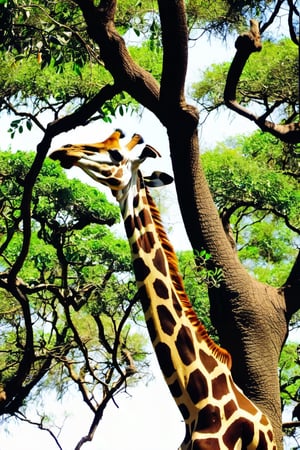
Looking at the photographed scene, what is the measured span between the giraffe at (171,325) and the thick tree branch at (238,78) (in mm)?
1059

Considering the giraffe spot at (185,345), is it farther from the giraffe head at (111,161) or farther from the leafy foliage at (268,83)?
the leafy foliage at (268,83)

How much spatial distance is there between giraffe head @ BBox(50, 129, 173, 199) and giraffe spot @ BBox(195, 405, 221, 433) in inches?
61.6

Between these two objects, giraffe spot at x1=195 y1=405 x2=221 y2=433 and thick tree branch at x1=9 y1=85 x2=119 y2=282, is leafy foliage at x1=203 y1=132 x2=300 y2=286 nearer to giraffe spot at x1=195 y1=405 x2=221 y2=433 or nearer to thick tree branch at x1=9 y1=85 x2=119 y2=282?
thick tree branch at x1=9 y1=85 x2=119 y2=282

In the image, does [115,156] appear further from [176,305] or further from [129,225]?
[176,305]

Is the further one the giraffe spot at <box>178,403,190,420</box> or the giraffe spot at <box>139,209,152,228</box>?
the giraffe spot at <box>139,209,152,228</box>

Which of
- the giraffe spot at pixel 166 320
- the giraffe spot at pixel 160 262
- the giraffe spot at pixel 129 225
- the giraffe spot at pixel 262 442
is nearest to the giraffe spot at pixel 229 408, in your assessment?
the giraffe spot at pixel 262 442

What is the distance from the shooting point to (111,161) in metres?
6.90

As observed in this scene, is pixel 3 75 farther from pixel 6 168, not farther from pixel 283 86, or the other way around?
pixel 283 86

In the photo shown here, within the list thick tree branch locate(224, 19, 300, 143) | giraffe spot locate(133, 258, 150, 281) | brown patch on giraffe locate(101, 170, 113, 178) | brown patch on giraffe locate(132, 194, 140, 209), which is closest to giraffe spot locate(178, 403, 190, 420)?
giraffe spot locate(133, 258, 150, 281)

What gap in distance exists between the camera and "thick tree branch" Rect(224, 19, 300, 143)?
24.2 ft

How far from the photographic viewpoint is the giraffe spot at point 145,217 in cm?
705

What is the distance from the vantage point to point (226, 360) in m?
7.05

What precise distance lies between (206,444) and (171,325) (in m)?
0.85

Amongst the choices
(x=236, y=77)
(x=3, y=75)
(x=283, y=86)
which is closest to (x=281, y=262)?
(x=283, y=86)
